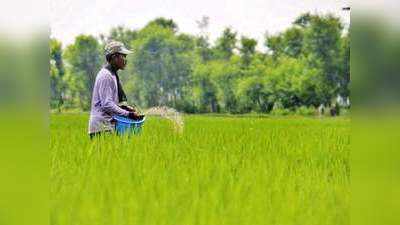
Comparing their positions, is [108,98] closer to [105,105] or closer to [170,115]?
[105,105]

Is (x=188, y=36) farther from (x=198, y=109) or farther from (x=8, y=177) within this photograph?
(x=8, y=177)

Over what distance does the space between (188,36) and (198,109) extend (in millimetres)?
3038

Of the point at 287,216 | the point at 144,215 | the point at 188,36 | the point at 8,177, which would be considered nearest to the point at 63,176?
the point at 8,177

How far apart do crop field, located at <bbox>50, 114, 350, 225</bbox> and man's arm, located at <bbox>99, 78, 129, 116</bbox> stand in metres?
0.19

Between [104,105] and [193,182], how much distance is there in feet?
3.27

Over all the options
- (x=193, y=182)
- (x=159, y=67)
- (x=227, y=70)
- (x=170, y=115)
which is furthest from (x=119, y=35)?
(x=227, y=70)

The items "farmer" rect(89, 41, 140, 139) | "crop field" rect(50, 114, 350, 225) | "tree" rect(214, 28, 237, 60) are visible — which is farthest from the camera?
"tree" rect(214, 28, 237, 60)

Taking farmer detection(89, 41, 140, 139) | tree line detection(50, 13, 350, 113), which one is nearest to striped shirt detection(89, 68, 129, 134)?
farmer detection(89, 41, 140, 139)

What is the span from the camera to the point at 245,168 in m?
2.26

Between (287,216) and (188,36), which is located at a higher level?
(188,36)

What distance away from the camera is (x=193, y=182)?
78.9 inches

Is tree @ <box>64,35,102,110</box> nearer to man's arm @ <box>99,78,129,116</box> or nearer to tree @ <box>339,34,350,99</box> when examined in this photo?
man's arm @ <box>99,78,129,116</box>

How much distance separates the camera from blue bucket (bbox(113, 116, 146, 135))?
2.81 meters

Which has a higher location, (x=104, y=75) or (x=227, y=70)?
(x=227, y=70)
